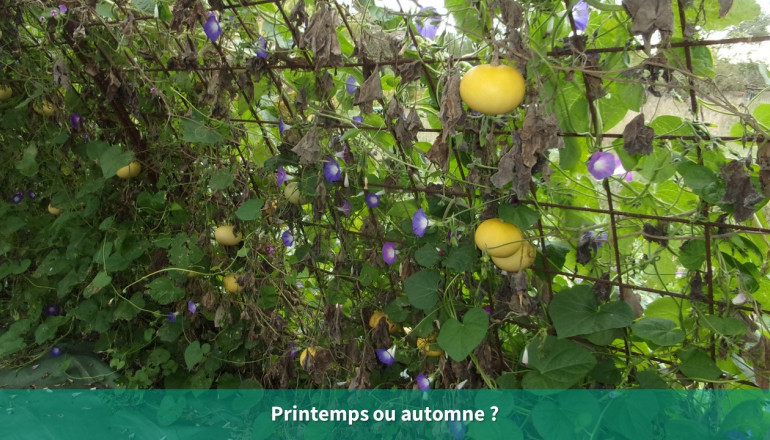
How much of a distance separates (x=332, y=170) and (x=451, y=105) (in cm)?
52

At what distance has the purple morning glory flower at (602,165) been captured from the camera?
1.04 metres

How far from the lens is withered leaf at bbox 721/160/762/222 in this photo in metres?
0.92

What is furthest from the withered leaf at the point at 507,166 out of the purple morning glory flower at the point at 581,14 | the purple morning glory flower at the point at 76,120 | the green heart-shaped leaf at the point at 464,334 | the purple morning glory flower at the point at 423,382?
the purple morning glory flower at the point at 76,120

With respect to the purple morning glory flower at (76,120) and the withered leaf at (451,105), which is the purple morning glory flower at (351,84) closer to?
the withered leaf at (451,105)

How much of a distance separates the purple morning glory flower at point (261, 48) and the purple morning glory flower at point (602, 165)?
2.70 feet

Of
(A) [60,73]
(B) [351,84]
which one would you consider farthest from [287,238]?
(A) [60,73]

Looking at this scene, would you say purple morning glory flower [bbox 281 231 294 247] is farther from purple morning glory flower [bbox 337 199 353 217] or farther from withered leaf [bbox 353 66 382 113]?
withered leaf [bbox 353 66 382 113]

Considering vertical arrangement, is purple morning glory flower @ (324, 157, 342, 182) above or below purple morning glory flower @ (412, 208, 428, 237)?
above

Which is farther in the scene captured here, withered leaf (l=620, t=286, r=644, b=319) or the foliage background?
withered leaf (l=620, t=286, r=644, b=319)

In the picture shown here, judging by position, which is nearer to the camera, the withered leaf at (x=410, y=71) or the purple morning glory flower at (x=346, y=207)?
the withered leaf at (x=410, y=71)

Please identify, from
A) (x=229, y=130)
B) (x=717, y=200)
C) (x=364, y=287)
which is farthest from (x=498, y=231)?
(x=229, y=130)

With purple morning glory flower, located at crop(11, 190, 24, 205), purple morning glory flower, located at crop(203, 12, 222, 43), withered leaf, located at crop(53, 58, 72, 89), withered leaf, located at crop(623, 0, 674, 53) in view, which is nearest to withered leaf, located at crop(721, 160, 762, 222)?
withered leaf, located at crop(623, 0, 674, 53)

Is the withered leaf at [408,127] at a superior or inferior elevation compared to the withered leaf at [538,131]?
superior

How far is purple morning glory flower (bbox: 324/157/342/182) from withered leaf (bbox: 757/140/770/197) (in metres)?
0.89
